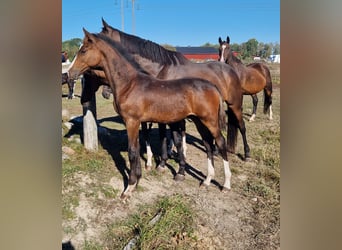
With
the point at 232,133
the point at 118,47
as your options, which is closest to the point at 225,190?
the point at 232,133

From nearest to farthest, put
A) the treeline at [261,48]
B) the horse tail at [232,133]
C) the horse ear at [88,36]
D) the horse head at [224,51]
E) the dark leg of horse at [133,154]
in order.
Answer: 1. the treeline at [261,48]
2. the horse ear at [88,36]
3. the dark leg of horse at [133,154]
4. the horse tail at [232,133]
5. the horse head at [224,51]

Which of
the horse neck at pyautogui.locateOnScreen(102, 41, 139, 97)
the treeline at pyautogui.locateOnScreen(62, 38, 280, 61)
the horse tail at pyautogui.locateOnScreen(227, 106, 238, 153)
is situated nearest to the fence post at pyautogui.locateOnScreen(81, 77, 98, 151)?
the horse neck at pyautogui.locateOnScreen(102, 41, 139, 97)

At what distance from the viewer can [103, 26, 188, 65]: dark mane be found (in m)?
2.11

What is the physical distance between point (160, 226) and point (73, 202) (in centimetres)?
44

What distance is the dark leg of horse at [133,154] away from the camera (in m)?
1.83

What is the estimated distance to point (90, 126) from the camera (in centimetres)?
231

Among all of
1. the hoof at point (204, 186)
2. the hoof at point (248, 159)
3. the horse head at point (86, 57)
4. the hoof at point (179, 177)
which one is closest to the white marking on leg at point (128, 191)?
the hoof at point (179, 177)

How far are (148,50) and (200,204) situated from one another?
1.22 metres

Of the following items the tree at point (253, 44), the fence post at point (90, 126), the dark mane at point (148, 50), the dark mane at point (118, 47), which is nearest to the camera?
the tree at point (253, 44)

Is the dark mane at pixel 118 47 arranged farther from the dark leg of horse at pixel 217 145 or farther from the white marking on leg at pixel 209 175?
the white marking on leg at pixel 209 175

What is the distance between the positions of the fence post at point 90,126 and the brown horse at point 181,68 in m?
0.48
